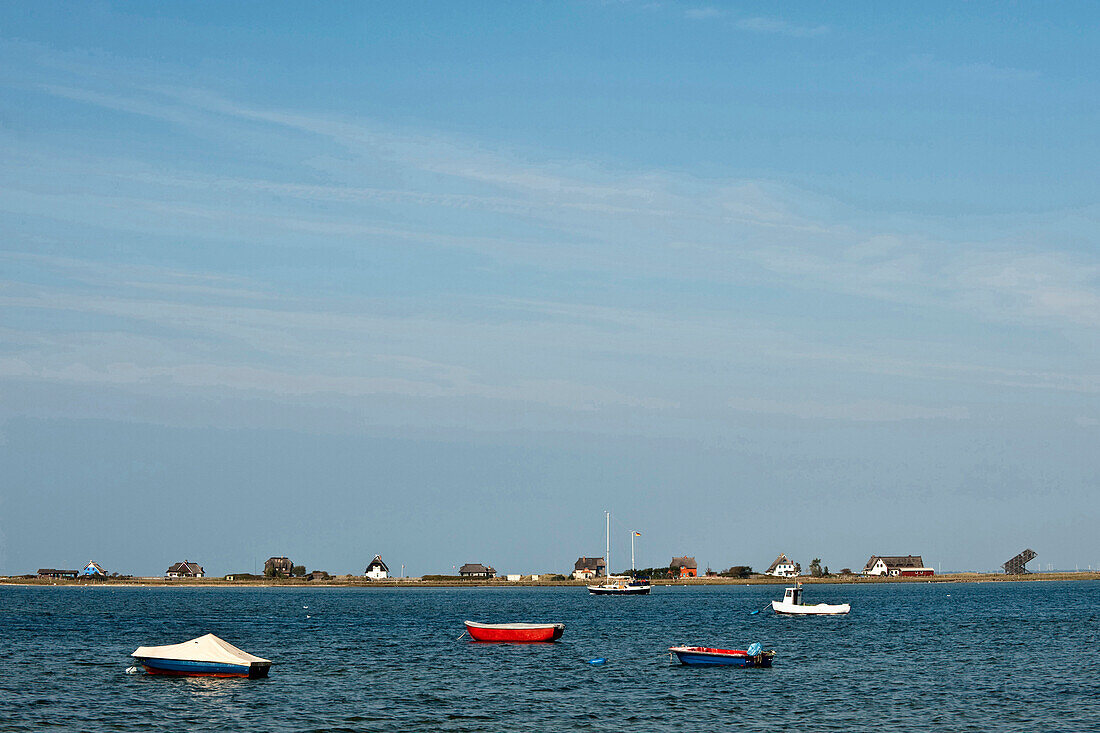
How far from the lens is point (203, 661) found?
6869 centimetres

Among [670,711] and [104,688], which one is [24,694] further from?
[670,711]

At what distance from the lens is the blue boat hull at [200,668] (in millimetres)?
68625

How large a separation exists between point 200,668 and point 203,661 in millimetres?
577

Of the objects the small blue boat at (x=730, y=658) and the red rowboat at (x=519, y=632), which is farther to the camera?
the red rowboat at (x=519, y=632)

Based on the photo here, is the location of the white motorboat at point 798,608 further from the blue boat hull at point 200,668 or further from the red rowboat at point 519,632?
the blue boat hull at point 200,668

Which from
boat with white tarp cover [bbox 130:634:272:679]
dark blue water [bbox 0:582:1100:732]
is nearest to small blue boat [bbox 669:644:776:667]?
dark blue water [bbox 0:582:1100:732]

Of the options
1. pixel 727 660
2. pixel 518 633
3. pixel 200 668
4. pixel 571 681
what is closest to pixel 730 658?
pixel 727 660

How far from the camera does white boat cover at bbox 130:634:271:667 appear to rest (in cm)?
6844

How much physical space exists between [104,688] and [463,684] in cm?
2133

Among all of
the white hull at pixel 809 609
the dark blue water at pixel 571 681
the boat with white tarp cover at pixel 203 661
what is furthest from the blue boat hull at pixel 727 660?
the white hull at pixel 809 609

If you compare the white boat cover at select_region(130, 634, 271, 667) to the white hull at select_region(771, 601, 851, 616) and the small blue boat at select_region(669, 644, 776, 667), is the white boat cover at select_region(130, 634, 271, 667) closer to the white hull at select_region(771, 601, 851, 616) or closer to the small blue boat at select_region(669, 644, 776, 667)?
the small blue boat at select_region(669, 644, 776, 667)

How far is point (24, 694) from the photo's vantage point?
205ft

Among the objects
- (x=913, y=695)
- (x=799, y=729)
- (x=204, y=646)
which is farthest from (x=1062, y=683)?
(x=204, y=646)

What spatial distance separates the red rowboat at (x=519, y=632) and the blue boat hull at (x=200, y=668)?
30.7 metres
